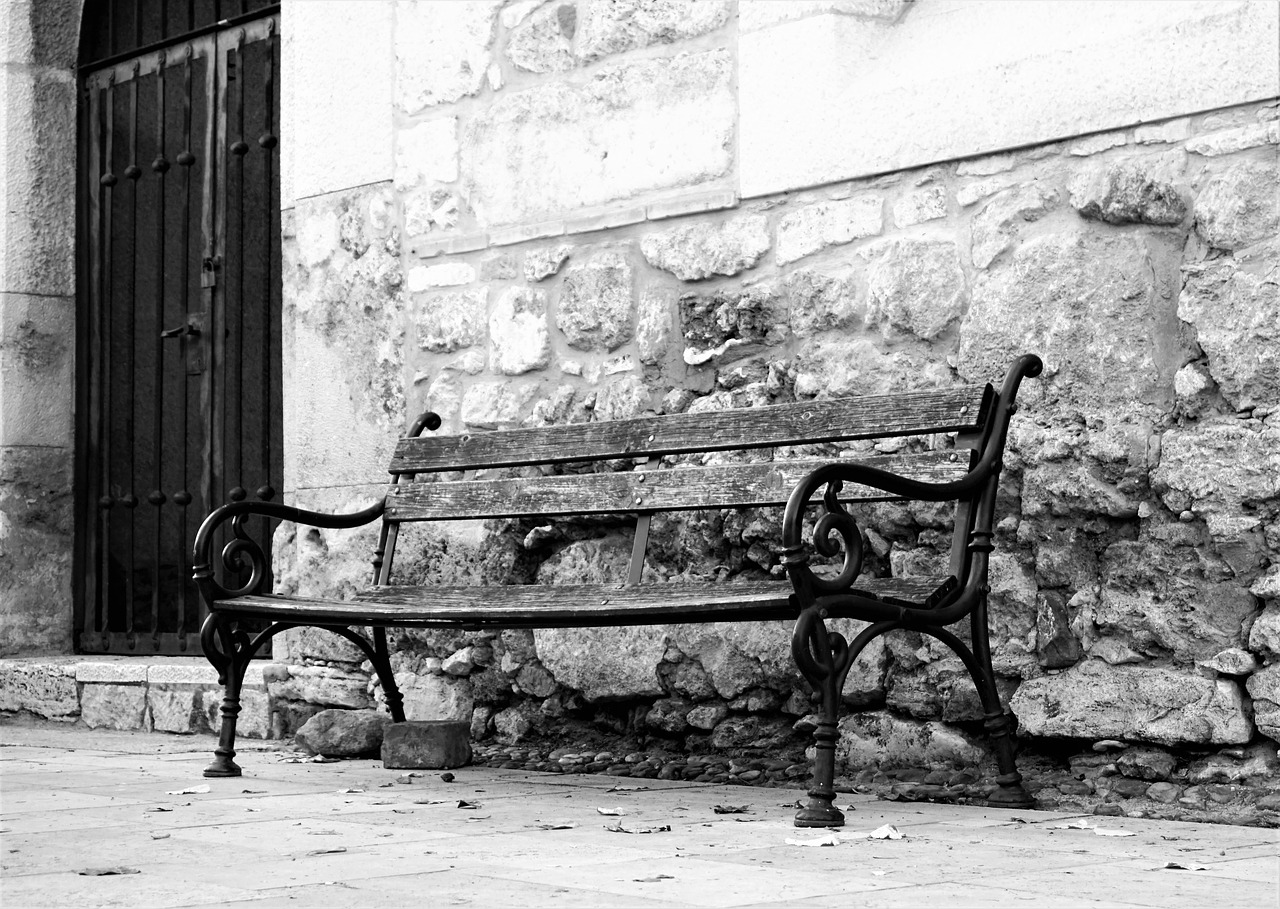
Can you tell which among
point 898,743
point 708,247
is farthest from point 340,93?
point 898,743

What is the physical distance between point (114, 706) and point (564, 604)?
7.93ft

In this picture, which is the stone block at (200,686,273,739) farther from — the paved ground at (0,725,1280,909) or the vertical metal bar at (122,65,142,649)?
the paved ground at (0,725,1280,909)

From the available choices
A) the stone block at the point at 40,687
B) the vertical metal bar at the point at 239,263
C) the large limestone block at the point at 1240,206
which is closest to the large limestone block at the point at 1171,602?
the large limestone block at the point at 1240,206

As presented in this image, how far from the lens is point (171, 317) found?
583 centimetres

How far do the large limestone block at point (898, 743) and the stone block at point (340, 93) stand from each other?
7.05 ft

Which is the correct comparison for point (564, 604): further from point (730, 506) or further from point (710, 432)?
point (710, 432)

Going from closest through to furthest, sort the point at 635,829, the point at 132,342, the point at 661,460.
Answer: the point at 635,829
the point at 661,460
the point at 132,342

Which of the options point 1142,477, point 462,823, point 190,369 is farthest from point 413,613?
point 190,369

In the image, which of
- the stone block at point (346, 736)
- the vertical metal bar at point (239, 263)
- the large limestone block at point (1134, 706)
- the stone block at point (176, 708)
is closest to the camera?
the large limestone block at point (1134, 706)

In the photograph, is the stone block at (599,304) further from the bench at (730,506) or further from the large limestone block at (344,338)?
the large limestone block at (344,338)

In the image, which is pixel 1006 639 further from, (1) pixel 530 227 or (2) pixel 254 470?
(2) pixel 254 470

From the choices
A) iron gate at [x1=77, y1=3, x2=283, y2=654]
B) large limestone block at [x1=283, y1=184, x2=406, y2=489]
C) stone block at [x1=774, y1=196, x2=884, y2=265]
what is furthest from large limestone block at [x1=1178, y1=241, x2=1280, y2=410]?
iron gate at [x1=77, y1=3, x2=283, y2=654]

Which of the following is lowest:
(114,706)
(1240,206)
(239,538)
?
(114,706)

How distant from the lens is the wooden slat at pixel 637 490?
11.5 ft
